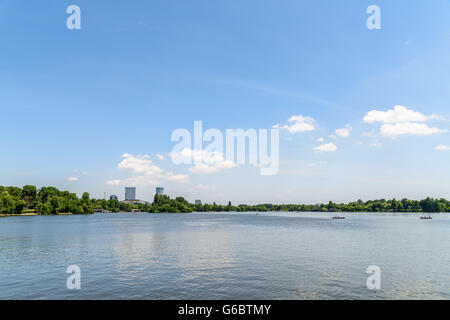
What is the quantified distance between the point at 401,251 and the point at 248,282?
4499 cm

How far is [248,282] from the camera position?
35.8 metres

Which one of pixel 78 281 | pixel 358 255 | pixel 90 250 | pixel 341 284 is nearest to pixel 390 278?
pixel 341 284
